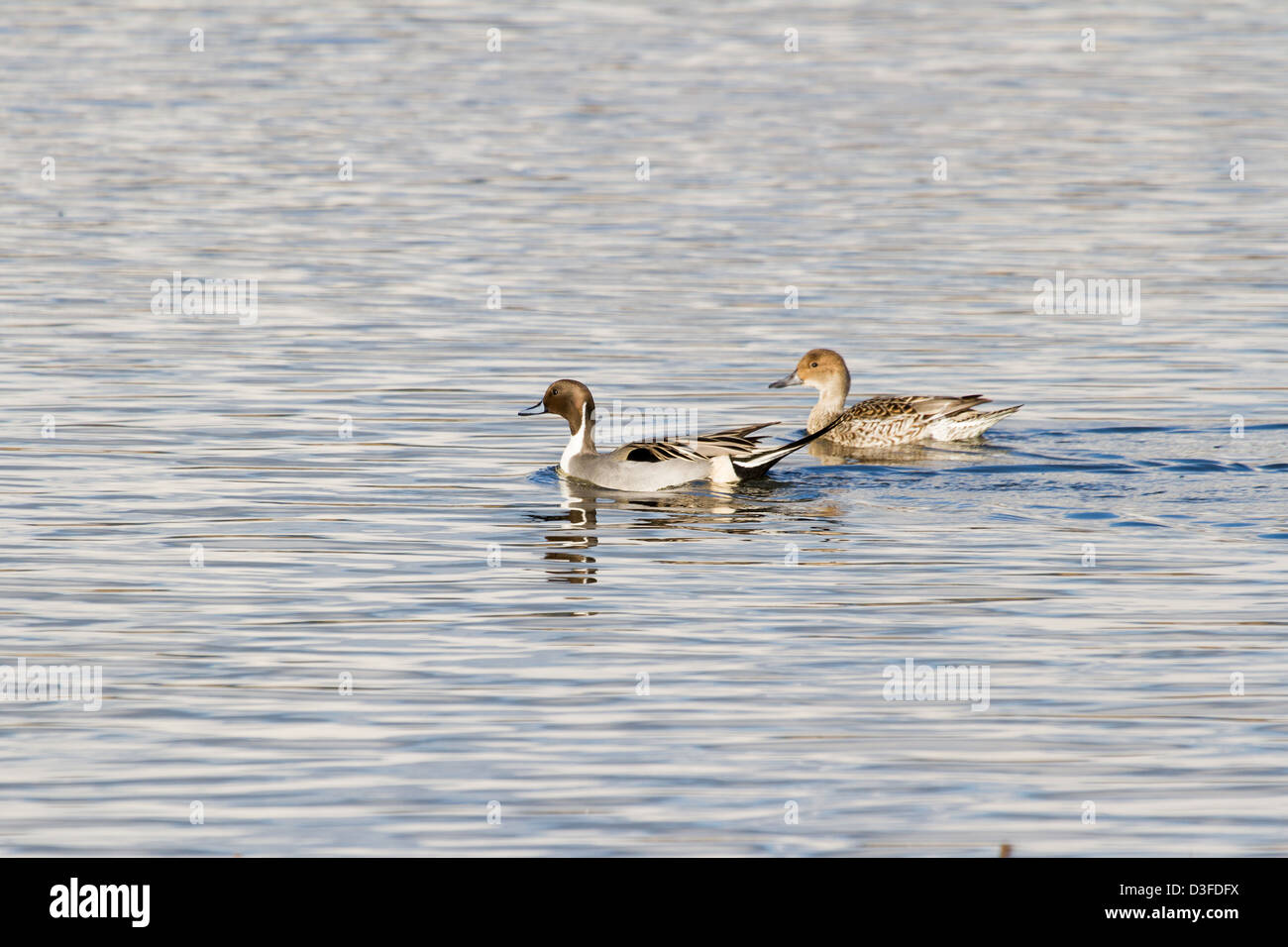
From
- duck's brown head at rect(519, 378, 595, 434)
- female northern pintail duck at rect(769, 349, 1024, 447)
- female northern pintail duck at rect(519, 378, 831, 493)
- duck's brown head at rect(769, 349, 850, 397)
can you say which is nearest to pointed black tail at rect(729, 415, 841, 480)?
female northern pintail duck at rect(519, 378, 831, 493)

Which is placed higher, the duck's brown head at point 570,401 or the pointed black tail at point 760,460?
the duck's brown head at point 570,401

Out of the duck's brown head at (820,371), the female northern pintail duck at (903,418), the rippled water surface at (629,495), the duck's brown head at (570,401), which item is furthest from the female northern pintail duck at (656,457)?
the duck's brown head at (820,371)

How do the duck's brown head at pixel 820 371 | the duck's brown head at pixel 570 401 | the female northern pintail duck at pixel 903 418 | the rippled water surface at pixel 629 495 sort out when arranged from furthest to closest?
the duck's brown head at pixel 820 371, the female northern pintail duck at pixel 903 418, the duck's brown head at pixel 570 401, the rippled water surface at pixel 629 495

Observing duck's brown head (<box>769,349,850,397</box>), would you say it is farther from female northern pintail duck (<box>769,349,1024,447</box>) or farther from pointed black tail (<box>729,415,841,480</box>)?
pointed black tail (<box>729,415,841,480</box>)

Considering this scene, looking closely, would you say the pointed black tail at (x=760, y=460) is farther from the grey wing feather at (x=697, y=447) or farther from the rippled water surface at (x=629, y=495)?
the rippled water surface at (x=629, y=495)

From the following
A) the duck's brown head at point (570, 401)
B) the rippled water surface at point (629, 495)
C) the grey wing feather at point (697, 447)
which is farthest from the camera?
the duck's brown head at point (570, 401)

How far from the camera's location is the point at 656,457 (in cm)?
Answer: 1550

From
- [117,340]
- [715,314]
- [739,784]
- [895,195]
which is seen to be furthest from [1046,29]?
[739,784]

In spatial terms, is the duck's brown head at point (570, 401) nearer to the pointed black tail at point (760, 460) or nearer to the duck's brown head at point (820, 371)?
the pointed black tail at point (760, 460)

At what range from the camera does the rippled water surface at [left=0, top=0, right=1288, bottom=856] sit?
868 cm

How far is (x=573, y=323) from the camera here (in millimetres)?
21469

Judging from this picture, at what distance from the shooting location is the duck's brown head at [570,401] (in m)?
16.1

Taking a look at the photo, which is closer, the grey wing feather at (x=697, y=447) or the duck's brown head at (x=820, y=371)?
the grey wing feather at (x=697, y=447)

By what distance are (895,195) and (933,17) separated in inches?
878
